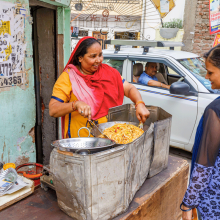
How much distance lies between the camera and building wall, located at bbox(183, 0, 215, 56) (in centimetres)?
859

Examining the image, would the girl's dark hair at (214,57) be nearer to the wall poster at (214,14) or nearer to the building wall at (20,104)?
the building wall at (20,104)

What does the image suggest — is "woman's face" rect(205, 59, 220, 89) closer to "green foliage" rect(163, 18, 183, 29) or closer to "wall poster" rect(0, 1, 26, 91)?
"wall poster" rect(0, 1, 26, 91)

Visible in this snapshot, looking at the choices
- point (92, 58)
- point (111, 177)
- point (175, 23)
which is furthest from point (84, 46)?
point (175, 23)

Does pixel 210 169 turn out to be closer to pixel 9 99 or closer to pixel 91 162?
pixel 91 162

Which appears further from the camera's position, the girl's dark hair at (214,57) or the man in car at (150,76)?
the man in car at (150,76)

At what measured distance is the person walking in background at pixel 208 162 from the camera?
127 centimetres

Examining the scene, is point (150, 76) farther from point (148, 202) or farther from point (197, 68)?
point (148, 202)

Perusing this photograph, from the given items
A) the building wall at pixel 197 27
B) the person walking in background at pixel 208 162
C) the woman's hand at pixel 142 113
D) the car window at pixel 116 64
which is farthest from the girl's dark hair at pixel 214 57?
the building wall at pixel 197 27

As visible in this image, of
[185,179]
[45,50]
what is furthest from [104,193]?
[45,50]

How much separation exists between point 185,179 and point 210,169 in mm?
903

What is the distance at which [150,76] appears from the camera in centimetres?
444

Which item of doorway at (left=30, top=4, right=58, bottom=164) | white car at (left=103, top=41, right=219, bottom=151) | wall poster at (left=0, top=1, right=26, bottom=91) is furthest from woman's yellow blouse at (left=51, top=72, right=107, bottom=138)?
white car at (left=103, top=41, right=219, bottom=151)

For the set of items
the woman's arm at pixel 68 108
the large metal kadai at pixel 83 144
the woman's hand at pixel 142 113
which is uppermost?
the woman's arm at pixel 68 108

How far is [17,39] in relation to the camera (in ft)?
6.37
